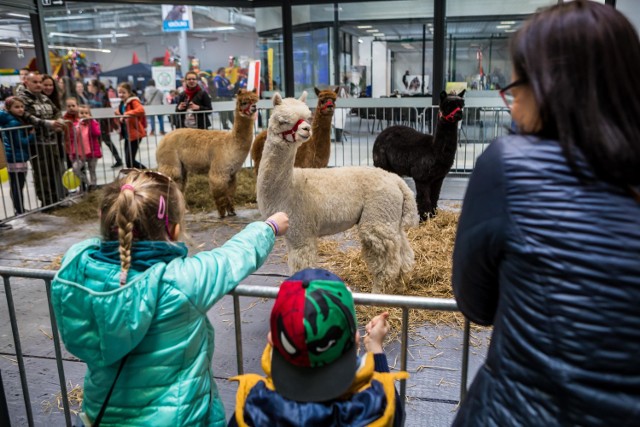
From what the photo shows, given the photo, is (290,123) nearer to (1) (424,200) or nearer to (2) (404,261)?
(2) (404,261)

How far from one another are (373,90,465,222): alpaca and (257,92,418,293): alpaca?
6.00ft

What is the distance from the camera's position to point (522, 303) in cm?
96

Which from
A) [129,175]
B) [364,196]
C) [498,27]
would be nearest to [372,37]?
[498,27]

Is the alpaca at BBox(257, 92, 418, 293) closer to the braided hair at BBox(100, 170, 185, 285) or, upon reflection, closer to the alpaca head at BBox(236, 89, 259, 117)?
the braided hair at BBox(100, 170, 185, 285)

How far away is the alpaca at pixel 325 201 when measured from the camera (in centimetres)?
355

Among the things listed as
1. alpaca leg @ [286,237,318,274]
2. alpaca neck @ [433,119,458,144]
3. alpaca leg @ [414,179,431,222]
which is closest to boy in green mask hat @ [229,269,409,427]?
alpaca leg @ [286,237,318,274]

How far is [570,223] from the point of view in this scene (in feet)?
2.96

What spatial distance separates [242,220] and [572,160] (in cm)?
582

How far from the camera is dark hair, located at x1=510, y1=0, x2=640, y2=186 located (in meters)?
0.89

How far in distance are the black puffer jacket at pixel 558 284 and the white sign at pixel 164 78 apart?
11.4 metres

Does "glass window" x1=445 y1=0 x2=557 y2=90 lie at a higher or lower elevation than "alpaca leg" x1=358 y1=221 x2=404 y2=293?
higher

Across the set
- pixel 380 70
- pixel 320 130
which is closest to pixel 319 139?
pixel 320 130

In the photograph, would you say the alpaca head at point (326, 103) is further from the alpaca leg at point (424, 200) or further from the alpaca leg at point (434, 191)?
the alpaca leg at point (434, 191)

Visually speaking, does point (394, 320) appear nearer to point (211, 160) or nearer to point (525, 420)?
point (525, 420)
